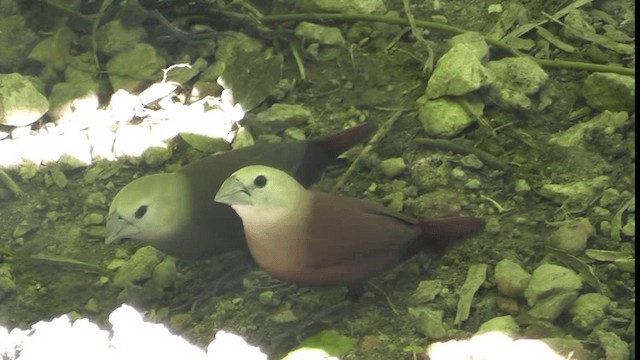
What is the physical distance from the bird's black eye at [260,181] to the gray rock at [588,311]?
300mm

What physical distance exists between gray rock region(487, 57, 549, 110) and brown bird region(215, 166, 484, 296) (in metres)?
0.18

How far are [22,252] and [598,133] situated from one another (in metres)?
0.58

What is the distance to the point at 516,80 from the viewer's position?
103 cm

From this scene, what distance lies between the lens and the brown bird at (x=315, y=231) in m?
0.88

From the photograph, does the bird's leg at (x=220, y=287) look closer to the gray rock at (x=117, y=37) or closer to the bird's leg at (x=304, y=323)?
the bird's leg at (x=304, y=323)

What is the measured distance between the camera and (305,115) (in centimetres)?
99

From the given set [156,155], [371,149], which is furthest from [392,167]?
[156,155]

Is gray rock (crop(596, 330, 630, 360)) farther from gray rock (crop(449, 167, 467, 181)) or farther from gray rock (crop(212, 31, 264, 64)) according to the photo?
gray rock (crop(212, 31, 264, 64))

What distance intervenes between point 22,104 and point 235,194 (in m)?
0.30

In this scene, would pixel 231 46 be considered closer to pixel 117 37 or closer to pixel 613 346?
pixel 117 37

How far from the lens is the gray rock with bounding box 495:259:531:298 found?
0.91 meters

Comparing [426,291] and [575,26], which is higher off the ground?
[575,26]

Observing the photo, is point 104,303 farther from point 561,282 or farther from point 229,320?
point 561,282

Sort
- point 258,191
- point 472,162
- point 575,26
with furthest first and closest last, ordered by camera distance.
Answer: point 575,26 < point 472,162 < point 258,191
